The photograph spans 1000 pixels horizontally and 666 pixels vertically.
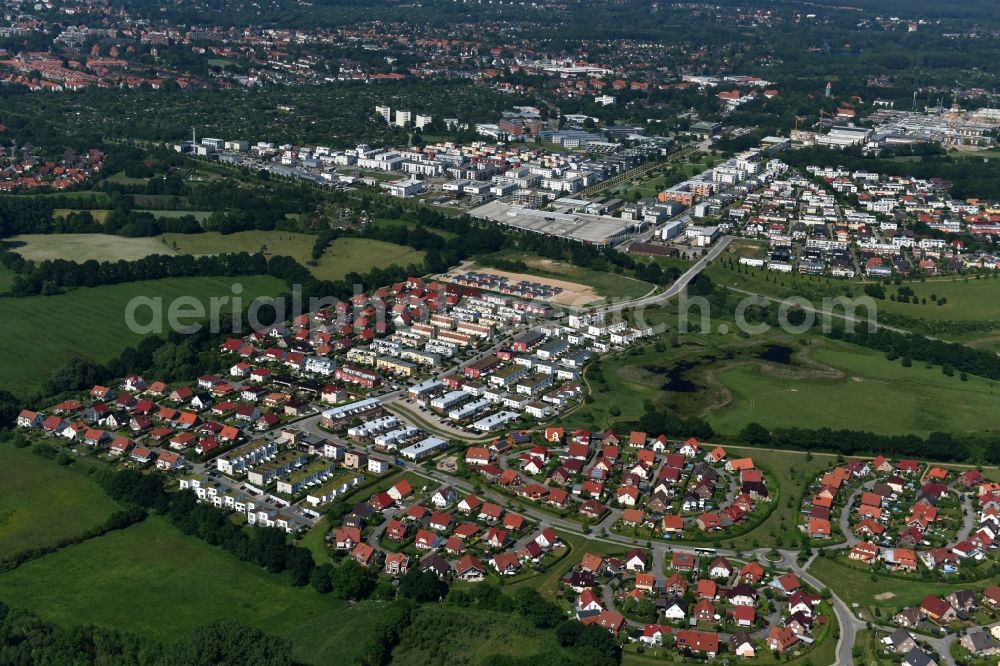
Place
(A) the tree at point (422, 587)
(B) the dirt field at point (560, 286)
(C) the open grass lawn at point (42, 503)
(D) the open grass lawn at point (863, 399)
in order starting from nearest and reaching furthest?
1. (A) the tree at point (422, 587)
2. (C) the open grass lawn at point (42, 503)
3. (D) the open grass lawn at point (863, 399)
4. (B) the dirt field at point (560, 286)

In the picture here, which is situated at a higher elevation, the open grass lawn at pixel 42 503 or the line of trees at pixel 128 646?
the line of trees at pixel 128 646

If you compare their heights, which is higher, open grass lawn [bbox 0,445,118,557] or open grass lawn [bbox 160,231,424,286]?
open grass lawn [bbox 160,231,424,286]

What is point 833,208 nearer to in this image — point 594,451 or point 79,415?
point 594,451

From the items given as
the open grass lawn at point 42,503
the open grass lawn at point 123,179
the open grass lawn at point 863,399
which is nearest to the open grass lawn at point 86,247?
the open grass lawn at point 123,179

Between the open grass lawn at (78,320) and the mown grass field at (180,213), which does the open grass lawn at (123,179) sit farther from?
the open grass lawn at (78,320)

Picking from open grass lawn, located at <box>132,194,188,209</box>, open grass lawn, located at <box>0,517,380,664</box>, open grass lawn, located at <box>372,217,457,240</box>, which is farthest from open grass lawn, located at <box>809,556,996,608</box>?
open grass lawn, located at <box>132,194,188,209</box>

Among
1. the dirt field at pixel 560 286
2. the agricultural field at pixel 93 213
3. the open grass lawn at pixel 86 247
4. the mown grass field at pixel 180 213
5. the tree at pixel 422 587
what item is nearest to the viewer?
the tree at pixel 422 587

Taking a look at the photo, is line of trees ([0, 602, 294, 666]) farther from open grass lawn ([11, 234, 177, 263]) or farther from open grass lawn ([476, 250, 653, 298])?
open grass lawn ([11, 234, 177, 263])
